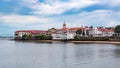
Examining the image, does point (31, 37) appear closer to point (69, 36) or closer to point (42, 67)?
point (69, 36)

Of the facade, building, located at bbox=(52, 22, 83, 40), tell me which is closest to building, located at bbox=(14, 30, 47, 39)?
building, located at bbox=(52, 22, 83, 40)

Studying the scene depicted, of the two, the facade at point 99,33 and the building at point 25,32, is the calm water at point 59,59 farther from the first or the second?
the building at point 25,32

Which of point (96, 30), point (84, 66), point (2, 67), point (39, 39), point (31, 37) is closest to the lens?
point (2, 67)

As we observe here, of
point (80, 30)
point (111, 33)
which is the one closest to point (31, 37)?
point (80, 30)

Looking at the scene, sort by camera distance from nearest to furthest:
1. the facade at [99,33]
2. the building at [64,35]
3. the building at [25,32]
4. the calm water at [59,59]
Answer: the calm water at [59,59] → the facade at [99,33] → the building at [64,35] → the building at [25,32]

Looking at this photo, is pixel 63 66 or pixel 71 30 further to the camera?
pixel 71 30

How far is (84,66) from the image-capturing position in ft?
81.7

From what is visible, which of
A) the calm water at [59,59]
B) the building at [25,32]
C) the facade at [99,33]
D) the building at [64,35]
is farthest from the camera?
the building at [25,32]

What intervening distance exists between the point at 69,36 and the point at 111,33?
21.8 m

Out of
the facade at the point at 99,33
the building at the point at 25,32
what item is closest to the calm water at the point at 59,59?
the facade at the point at 99,33

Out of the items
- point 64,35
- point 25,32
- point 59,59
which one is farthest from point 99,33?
point 59,59

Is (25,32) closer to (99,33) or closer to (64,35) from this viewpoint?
(64,35)

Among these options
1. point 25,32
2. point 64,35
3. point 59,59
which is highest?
point 25,32

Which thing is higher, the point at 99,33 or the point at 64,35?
the point at 99,33
